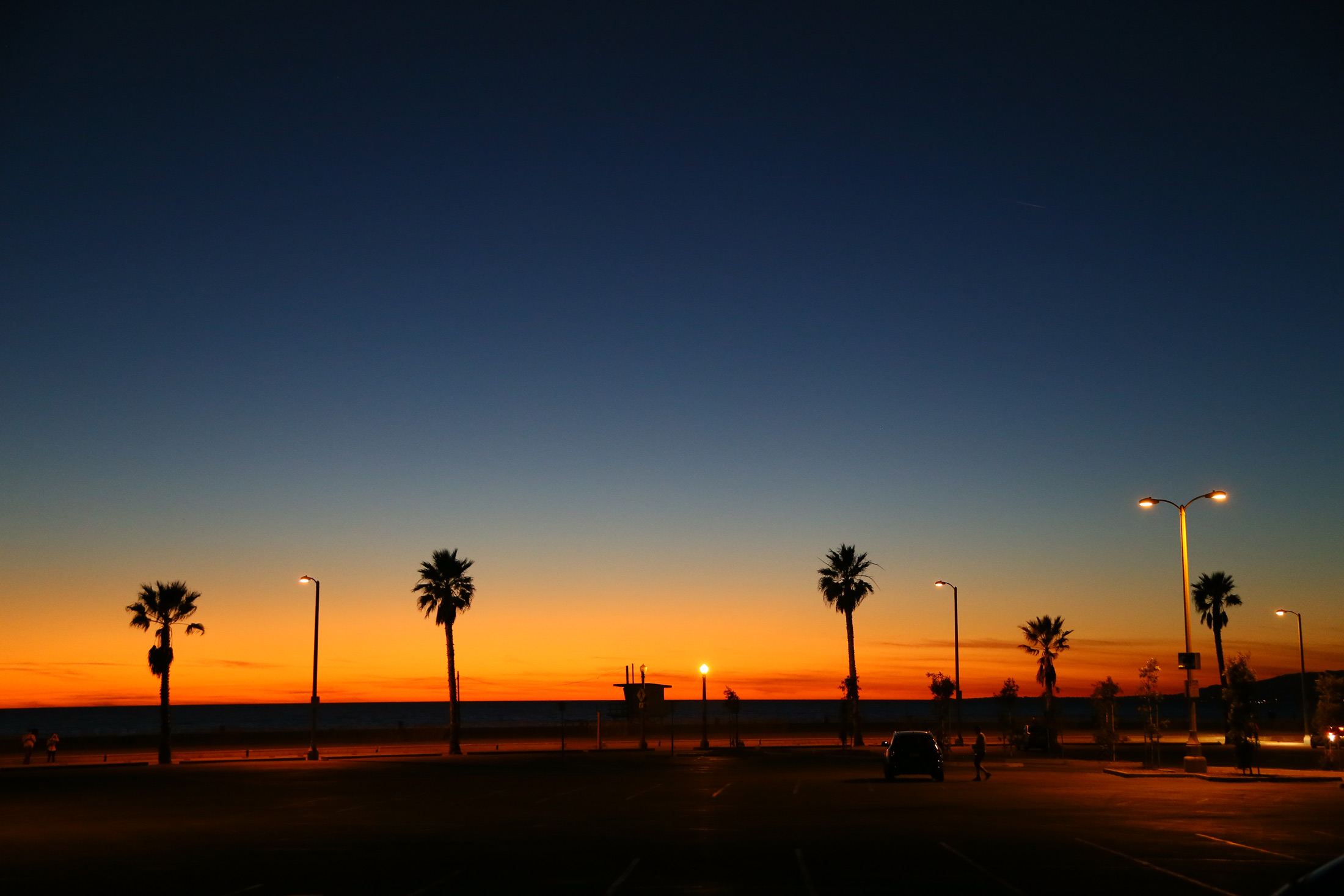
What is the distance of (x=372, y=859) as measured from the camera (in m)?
18.8

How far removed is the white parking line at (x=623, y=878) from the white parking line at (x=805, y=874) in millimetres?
2497

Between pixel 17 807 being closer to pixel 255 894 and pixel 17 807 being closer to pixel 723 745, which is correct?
pixel 255 894

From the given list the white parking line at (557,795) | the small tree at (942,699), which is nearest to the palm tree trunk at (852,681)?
the small tree at (942,699)

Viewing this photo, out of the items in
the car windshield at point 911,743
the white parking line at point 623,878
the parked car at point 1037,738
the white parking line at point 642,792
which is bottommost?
the parked car at point 1037,738

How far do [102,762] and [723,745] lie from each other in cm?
3635

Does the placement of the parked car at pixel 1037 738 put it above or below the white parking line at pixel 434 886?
below

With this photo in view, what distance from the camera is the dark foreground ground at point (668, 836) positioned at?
52.6 feet

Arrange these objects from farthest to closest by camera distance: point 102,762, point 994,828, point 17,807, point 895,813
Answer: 1. point 102,762
2. point 17,807
3. point 895,813
4. point 994,828

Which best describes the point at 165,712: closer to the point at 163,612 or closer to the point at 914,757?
the point at 163,612

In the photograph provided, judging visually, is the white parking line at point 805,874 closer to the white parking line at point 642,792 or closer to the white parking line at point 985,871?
the white parking line at point 985,871

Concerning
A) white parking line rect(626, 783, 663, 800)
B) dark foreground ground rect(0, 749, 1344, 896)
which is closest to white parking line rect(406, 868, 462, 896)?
dark foreground ground rect(0, 749, 1344, 896)

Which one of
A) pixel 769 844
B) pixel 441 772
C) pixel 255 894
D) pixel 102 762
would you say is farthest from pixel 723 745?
pixel 255 894

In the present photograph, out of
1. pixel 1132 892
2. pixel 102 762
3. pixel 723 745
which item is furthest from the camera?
pixel 723 745

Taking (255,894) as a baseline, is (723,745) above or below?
below
